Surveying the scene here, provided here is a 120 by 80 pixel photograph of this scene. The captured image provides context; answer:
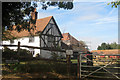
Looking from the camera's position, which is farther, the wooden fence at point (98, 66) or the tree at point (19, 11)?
the tree at point (19, 11)

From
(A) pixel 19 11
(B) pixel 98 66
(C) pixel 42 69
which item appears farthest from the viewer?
(A) pixel 19 11

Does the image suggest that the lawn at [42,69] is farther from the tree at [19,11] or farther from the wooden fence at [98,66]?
the tree at [19,11]

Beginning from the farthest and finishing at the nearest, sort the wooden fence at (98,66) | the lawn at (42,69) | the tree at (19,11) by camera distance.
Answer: the tree at (19,11), the lawn at (42,69), the wooden fence at (98,66)

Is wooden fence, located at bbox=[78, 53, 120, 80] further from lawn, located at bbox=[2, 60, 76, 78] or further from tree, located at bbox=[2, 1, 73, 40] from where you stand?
tree, located at bbox=[2, 1, 73, 40]

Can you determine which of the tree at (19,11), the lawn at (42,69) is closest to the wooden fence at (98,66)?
the lawn at (42,69)

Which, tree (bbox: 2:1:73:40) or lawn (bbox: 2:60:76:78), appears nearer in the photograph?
lawn (bbox: 2:60:76:78)

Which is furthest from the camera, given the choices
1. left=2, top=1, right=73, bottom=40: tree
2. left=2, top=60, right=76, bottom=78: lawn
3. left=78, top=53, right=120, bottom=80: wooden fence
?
left=2, top=1, right=73, bottom=40: tree

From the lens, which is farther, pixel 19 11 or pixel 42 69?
pixel 19 11

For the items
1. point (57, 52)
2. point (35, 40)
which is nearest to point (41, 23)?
point (35, 40)

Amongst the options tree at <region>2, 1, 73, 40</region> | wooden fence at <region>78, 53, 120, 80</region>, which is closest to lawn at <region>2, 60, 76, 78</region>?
wooden fence at <region>78, 53, 120, 80</region>

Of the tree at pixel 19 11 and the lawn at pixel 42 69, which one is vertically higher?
the tree at pixel 19 11

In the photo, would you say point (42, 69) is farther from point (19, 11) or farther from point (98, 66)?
point (19, 11)

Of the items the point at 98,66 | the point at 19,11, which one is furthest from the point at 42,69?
the point at 19,11

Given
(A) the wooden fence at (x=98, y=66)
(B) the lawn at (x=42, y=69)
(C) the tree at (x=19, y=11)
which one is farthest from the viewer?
(C) the tree at (x=19, y=11)
